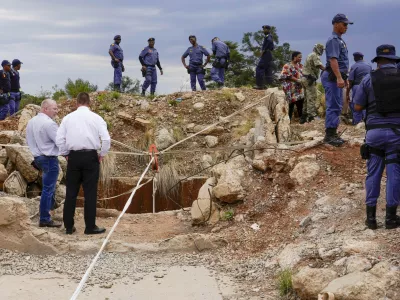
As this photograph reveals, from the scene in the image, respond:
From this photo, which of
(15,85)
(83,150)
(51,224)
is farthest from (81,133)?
(15,85)

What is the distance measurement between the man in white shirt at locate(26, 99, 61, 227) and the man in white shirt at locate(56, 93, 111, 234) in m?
0.35

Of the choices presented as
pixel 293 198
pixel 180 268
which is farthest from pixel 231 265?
pixel 293 198

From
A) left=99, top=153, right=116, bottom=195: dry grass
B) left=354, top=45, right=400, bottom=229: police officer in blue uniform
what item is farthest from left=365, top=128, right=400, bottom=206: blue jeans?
left=99, top=153, right=116, bottom=195: dry grass

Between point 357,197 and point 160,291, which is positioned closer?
point 160,291

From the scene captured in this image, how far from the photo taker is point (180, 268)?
6246 millimetres

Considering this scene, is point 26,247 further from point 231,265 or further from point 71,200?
point 231,265

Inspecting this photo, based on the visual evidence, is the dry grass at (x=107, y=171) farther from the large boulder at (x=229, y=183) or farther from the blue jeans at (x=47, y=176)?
the blue jeans at (x=47, y=176)

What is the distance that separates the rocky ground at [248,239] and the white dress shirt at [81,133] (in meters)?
0.96

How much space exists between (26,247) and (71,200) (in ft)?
3.72

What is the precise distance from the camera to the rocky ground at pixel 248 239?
523 cm

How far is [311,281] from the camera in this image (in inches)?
191

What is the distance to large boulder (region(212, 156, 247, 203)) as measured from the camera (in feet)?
26.6

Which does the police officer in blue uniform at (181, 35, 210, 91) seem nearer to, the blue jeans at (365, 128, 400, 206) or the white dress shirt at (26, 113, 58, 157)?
the white dress shirt at (26, 113, 58, 157)

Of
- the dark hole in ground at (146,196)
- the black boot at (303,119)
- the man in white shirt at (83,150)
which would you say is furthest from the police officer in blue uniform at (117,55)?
the man in white shirt at (83,150)
